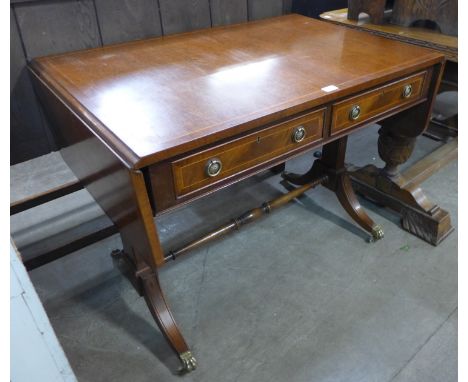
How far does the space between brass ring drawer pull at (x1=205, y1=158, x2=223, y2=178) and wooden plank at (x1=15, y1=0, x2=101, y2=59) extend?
0.71 metres

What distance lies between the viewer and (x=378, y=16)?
5.73 ft

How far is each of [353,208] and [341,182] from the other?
0.13 m

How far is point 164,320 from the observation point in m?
1.33

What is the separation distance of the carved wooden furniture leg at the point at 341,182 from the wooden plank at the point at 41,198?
3.41 feet

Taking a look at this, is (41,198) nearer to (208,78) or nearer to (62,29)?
(62,29)

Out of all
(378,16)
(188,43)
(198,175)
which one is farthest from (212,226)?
(378,16)

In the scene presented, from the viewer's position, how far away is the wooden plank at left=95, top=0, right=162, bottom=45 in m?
1.35

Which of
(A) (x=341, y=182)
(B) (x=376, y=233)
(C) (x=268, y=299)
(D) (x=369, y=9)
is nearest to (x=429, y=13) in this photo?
(D) (x=369, y=9)

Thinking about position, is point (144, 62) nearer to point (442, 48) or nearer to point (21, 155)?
point (21, 155)

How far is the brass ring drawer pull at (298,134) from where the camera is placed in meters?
1.10

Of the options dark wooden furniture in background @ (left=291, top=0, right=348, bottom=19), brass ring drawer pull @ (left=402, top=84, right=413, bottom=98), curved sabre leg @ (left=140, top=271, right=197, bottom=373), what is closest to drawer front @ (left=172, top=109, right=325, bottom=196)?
brass ring drawer pull @ (left=402, top=84, right=413, bottom=98)

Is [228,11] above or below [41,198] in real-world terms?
above

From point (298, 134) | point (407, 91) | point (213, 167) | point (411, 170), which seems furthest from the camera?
point (411, 170)

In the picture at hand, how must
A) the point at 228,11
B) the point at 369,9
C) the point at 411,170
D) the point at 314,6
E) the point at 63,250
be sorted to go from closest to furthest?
the point at 63,250, the point at 228,11, the point at 369,9, the point at 411,170, the point at 314,6
